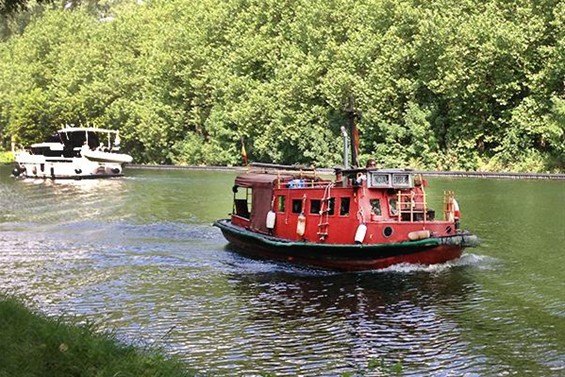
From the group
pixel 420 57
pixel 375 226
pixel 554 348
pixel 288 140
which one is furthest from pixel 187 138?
pixel 554 348

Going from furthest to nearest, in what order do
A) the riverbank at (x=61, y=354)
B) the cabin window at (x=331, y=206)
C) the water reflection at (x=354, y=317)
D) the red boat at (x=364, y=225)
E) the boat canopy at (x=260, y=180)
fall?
the boat canopy at (x=260, y=180) < the cabin window at (x=331, y=206) < the red boat at (x=364, y=225) < the water reflection at (x=354, y=317) < the riverbank at (x=61, y=354)

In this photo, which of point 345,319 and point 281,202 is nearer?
point 345,319

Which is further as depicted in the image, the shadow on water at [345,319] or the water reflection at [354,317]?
the water reflection at [354,317]

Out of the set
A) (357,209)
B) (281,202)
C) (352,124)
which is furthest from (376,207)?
(281,202)

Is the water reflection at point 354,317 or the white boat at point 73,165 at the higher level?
the white boat at point 73,165

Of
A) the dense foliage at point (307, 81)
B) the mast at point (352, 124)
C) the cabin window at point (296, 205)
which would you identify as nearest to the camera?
the mast at point (352, 124)

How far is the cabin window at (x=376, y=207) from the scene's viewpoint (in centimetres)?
2688

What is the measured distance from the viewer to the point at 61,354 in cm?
1212

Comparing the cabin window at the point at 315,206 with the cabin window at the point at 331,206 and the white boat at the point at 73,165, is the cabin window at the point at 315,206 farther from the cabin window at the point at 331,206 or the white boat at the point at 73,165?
the white boat at the point at 73,165

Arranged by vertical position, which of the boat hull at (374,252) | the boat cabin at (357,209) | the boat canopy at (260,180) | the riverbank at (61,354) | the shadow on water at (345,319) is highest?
the boat canopy at (260,180)

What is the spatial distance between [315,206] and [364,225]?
2.45m

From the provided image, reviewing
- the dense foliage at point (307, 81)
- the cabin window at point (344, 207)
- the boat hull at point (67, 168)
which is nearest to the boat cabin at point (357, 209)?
the cabin window at point (344, 207)

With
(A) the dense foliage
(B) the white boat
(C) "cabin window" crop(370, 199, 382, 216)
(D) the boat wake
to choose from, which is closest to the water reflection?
(D) the boat wake

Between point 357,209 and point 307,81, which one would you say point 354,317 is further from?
point 307,81
